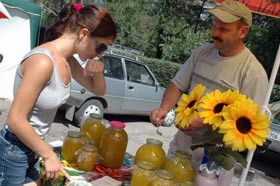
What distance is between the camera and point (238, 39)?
222 centimetres

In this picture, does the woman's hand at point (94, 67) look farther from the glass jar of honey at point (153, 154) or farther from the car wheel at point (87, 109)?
the car wheel at point (87, 109)

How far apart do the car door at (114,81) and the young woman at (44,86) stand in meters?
5.43

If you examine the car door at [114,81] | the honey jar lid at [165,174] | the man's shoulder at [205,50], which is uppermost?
the man's shoulder at [205,50]

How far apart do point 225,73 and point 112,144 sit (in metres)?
0.81

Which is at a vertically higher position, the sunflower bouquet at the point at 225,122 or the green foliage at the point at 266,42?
the sunflower bouquet at the point at 225,122

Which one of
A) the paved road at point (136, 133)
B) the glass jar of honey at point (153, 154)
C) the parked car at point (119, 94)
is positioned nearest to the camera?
the glass jar of honey at point (153, 154)

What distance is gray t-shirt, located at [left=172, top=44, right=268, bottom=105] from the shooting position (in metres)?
2.15

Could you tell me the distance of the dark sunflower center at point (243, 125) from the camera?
5.00 feet

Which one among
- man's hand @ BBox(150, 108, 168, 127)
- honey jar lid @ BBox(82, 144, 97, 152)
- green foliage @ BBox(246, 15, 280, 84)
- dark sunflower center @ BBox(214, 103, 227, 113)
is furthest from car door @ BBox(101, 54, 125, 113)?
green foliage @ BBox(246, 15, 280, 84)

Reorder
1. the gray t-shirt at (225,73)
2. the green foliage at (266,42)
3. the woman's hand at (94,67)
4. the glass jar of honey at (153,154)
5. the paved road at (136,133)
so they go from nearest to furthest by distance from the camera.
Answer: the glass jar of honey at (153,154), the woman's hand at (94,67), the gray t-shirt at (225,73), the paved road at (136,133), the green foliage at (266,42)

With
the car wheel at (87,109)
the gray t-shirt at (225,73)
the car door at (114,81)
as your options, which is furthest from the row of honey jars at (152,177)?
the car door at (114,81)

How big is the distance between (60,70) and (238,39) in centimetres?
111

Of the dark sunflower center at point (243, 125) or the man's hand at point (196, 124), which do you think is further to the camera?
the man's hand at point (196, 124)

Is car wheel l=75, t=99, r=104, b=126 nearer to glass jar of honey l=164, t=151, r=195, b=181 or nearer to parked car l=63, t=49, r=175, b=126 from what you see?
parked car l=63, t=49, r=175, b=126
